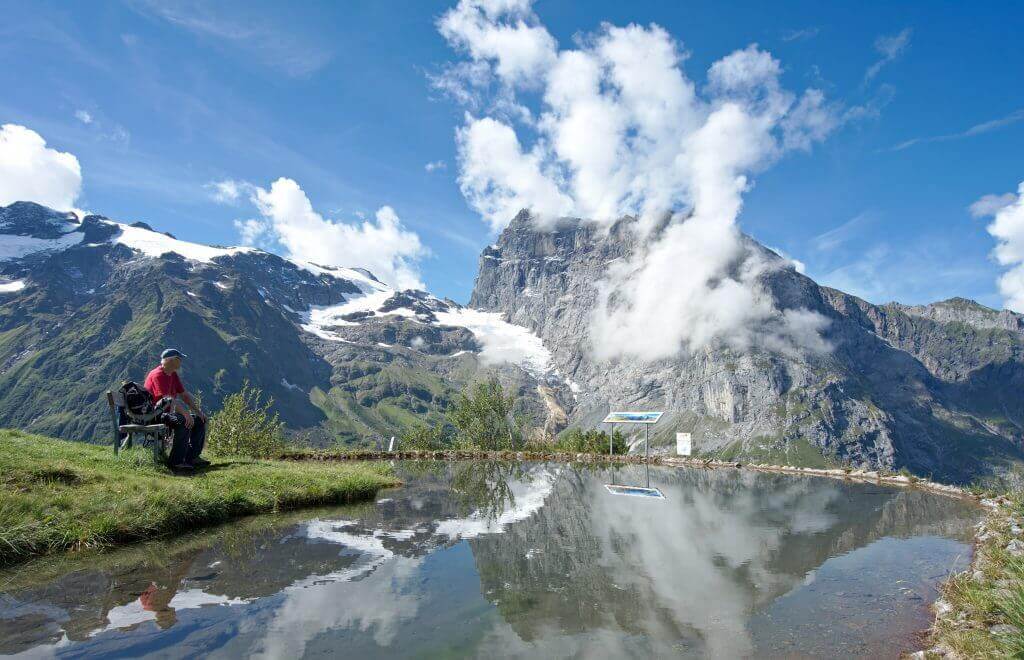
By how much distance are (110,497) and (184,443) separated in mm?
4228

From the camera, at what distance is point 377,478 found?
17094mm

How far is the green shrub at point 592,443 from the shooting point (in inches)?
1823

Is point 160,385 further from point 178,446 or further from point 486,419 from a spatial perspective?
point 486,419

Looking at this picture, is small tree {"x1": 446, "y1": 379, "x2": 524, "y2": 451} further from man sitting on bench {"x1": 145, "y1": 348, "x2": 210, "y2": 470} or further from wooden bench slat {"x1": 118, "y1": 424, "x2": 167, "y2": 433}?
wooden bench slat {"x1": 118, "y1": 424, "x2": 167, "y2": 433}

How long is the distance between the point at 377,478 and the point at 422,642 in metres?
12.0

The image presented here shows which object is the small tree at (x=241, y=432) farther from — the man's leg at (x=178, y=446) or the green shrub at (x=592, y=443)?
the green shrub at (x=592, y=443)

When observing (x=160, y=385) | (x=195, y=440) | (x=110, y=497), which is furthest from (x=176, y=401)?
(x=110, y=497)

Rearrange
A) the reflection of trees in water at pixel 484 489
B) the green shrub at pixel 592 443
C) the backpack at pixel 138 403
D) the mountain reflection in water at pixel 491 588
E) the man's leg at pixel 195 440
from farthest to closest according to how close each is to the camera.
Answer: the green shrub at pixel 592 443 → the reflection of trees in water at pixel 484 489 → the man's leg at pixel 195 440 → the backpack at pixel 138 403 → the mountain reflection in water at pixel 491 588

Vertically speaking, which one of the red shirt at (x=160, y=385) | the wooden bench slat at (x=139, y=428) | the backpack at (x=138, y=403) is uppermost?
the red shirt at (x=160, y=385)

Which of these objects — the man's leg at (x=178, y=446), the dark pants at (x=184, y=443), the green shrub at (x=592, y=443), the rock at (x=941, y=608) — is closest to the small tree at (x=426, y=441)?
the green shrub at (x=592, y=443)

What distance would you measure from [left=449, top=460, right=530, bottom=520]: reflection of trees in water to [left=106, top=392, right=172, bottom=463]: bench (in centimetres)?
753

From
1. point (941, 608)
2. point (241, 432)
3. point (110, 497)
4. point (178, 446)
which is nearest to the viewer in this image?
point (941, 608)

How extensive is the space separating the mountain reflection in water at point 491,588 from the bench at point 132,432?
3891mm

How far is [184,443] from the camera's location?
13.2m
